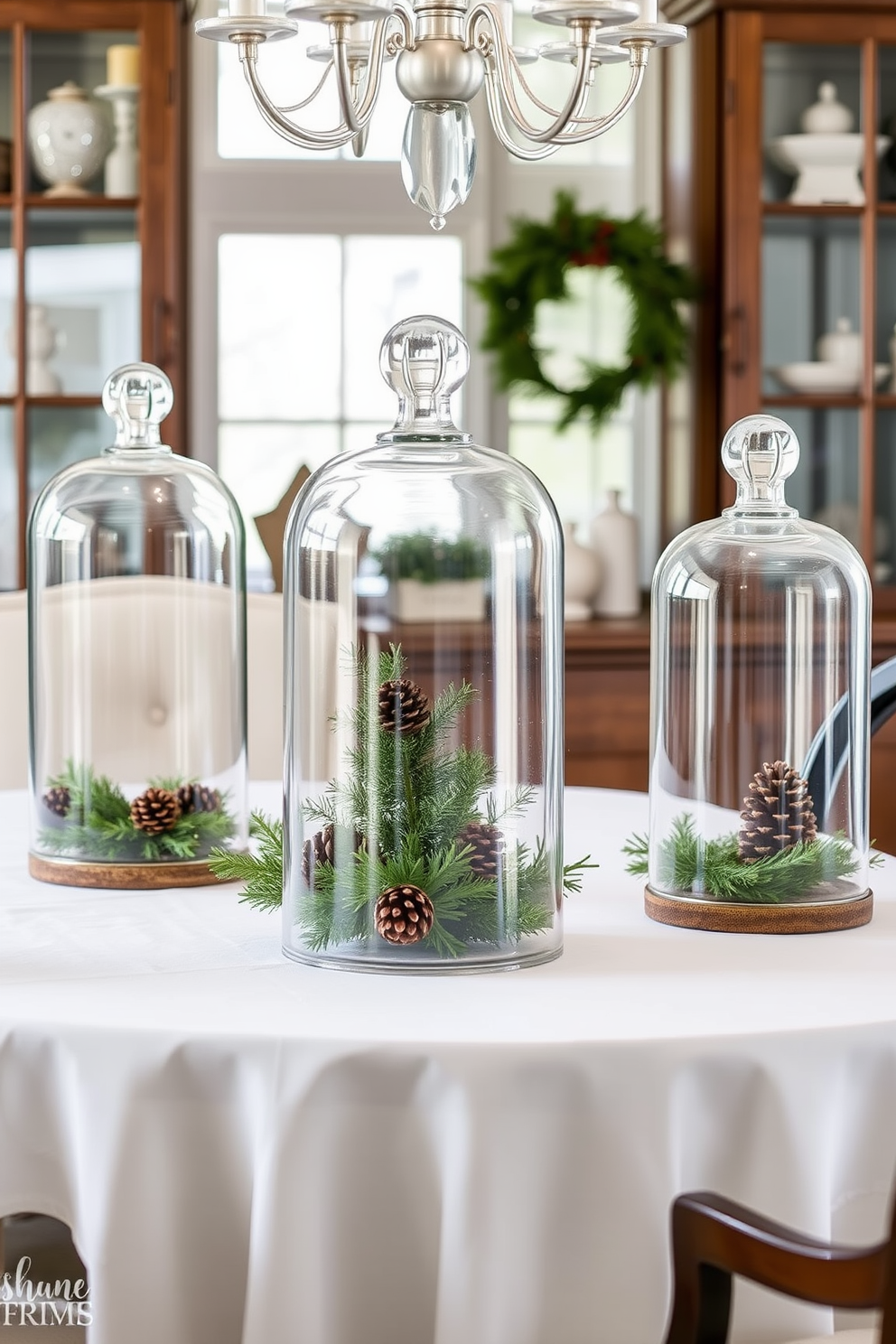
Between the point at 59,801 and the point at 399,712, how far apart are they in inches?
16.6

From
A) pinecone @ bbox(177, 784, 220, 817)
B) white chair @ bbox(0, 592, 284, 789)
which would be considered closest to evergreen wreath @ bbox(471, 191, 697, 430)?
white chair @ bbox(0, 592, 284, 789)

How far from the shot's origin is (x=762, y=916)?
114cm

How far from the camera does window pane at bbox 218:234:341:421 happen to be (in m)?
3.63

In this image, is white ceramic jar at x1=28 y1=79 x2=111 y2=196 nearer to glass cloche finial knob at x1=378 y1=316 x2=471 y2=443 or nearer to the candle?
the candle

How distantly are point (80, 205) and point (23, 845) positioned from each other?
2151 millimetres

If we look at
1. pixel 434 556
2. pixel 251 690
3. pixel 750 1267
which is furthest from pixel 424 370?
pixel 251 690

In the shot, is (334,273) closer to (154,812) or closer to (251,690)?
(251,690)

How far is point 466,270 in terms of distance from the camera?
368 centimetres

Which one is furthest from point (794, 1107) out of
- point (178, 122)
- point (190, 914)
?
point (178, 122)

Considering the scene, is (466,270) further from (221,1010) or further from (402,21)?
(221,1010)

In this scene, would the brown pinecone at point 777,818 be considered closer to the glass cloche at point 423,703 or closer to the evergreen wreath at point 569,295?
the glass cloche at point 423,703

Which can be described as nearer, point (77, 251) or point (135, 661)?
point (135, 661)

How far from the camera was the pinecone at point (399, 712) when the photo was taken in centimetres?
105

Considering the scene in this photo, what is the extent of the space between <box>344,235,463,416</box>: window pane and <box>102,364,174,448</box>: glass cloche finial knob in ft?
7.55
